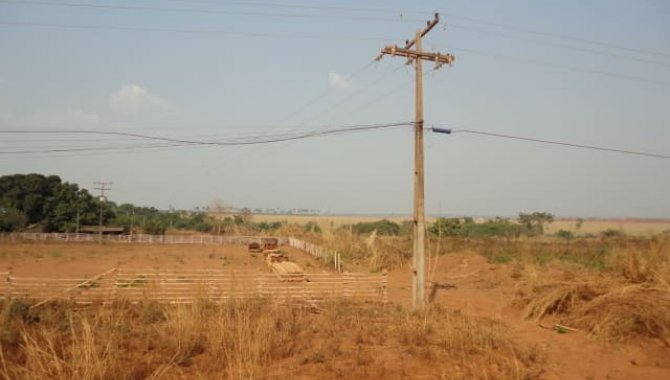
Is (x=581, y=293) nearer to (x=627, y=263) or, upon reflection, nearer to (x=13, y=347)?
(x=627, y=263)

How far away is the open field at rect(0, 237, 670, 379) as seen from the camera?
788 cm

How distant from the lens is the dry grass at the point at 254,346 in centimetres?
761

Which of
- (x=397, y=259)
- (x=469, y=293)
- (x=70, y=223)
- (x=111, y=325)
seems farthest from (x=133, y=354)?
(x=70, y=223)

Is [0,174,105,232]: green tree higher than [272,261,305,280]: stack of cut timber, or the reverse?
[0,174,105,232]: green tree

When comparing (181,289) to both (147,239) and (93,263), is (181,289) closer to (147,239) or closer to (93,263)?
(93,263)

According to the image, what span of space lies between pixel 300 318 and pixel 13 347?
20.7ft

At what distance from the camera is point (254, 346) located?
26.4 feet

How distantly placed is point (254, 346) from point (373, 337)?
3.50 m

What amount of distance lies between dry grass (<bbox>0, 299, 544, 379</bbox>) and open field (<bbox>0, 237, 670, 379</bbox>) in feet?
0.11

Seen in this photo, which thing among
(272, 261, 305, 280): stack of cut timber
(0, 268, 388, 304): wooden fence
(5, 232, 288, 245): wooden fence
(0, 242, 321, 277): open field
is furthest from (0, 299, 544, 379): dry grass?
(5, 232, 288, 245): wooden fence

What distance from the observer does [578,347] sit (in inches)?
428

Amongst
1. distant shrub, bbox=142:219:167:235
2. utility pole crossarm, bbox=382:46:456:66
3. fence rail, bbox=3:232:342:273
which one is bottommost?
fence rail, bbox=3:232:342:273

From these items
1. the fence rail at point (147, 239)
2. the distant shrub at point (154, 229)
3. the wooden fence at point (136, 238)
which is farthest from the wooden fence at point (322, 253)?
the distant shrub at point (154, 229)

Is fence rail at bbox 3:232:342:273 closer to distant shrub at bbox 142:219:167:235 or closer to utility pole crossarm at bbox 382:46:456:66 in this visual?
distant shrub at bbox 142:219:167:235
